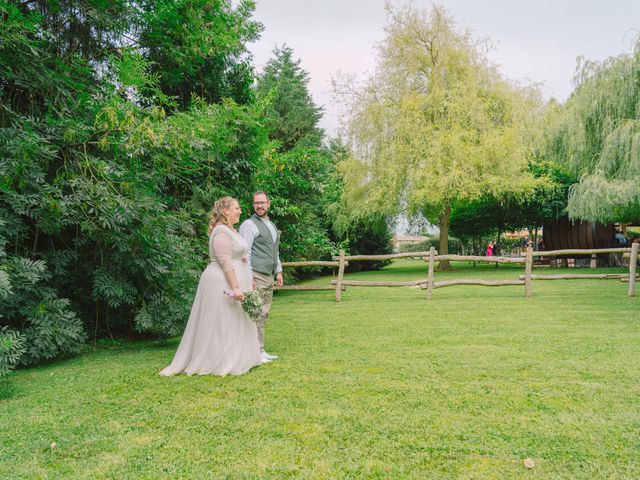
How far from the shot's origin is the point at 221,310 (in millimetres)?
4797

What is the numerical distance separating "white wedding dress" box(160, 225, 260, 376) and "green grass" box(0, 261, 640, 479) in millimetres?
204

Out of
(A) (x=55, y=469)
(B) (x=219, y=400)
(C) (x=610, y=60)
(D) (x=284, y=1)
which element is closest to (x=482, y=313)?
(B) (x=219, y=400)

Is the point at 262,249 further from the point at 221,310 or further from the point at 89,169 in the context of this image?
the point at 89,169

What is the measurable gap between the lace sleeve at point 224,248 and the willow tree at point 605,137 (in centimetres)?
1324

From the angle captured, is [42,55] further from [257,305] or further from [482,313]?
[482,313]

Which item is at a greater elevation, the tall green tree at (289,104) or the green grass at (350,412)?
the tall green tree at (289,104)

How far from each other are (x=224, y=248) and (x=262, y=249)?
72cm

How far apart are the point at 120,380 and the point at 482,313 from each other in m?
6.60

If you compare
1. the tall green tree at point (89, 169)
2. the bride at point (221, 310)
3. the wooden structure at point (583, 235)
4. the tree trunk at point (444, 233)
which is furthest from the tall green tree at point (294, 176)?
the wooden structure at point (583, 235)

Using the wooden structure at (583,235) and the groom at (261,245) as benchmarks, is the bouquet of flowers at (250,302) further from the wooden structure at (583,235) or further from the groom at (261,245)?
the wooden structure at (583,235)

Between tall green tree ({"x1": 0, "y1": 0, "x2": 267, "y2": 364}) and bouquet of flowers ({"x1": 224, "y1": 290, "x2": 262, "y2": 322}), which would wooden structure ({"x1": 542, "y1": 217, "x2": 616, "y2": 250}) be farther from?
bouquet of flowers ({"x1": 224, "y1": 290, "x2": 262, "y2": 322})

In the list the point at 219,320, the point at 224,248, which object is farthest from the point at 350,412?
the point at 224,248

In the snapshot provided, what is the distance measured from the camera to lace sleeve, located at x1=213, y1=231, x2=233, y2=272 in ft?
15.5

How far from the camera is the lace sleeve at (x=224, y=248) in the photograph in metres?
4.71
